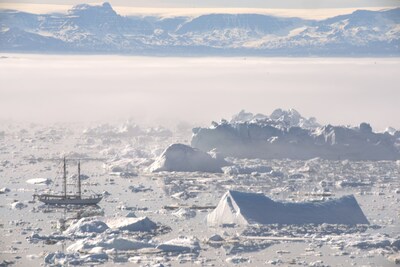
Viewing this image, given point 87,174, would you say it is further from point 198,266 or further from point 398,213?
point 198,266

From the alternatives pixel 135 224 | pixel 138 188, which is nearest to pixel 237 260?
pixel 135 224

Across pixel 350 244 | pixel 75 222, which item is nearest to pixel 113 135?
pixel 75 222

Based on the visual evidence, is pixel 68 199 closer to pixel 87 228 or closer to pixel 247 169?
pixel 87 228

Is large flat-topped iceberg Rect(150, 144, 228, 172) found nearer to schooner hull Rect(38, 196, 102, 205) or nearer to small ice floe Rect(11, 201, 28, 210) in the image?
schooner hull Rect(38, 196, 102, 205)

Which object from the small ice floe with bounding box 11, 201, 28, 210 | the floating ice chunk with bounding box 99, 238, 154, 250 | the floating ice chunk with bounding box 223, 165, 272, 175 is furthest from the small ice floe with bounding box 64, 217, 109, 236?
the floating ice chunk with bounding box 223, 165, 272, 175

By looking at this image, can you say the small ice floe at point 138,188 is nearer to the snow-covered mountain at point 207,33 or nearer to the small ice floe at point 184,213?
the small ice floe at point 184,213
